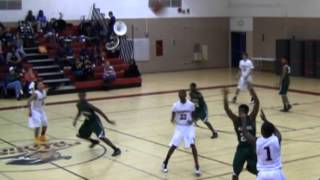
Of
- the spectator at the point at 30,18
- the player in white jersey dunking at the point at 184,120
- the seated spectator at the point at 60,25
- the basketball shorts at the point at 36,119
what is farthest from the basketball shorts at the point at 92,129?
the spectator at the point at 30,18

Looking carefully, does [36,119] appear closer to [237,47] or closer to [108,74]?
[108,74]

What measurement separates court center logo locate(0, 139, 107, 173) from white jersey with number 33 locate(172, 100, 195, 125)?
9.56 feet

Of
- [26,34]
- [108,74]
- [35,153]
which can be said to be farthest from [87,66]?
[35,153]

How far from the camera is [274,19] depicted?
35250 millimetres

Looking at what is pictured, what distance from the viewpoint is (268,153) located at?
820 centimetres

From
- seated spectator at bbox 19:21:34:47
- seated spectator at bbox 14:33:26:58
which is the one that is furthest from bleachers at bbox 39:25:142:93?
seated spectator at bbox 14:33:26:58

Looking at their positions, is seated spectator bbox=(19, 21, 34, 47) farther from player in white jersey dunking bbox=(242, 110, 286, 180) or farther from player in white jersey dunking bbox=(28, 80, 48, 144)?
player in white jersey dunking bbox=(242, 110, 286, 180)

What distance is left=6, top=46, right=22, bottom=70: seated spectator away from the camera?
26.8 meters

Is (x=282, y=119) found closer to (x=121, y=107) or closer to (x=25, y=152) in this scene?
(x=121, y=107)

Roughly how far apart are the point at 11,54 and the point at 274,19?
16.7 metres

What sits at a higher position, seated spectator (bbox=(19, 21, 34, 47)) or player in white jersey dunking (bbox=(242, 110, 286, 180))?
seated spectator (bbox=(19, 21, 34, 47))

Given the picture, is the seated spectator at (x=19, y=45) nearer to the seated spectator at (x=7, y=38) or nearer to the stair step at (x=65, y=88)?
the seated spectator at (x=7, y=38)

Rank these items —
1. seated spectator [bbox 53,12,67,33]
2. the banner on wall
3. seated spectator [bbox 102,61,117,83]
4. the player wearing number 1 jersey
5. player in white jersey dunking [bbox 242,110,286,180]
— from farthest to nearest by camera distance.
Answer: the banner on wall → seated spectator [bbox 53,12,67,33] → seated spectator [bbox 102,61,117,83] → the player wearing number 1 jersey → player in white jersey dunking [bbox 242,110,286,180]

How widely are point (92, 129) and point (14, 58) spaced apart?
14434 millimetres
